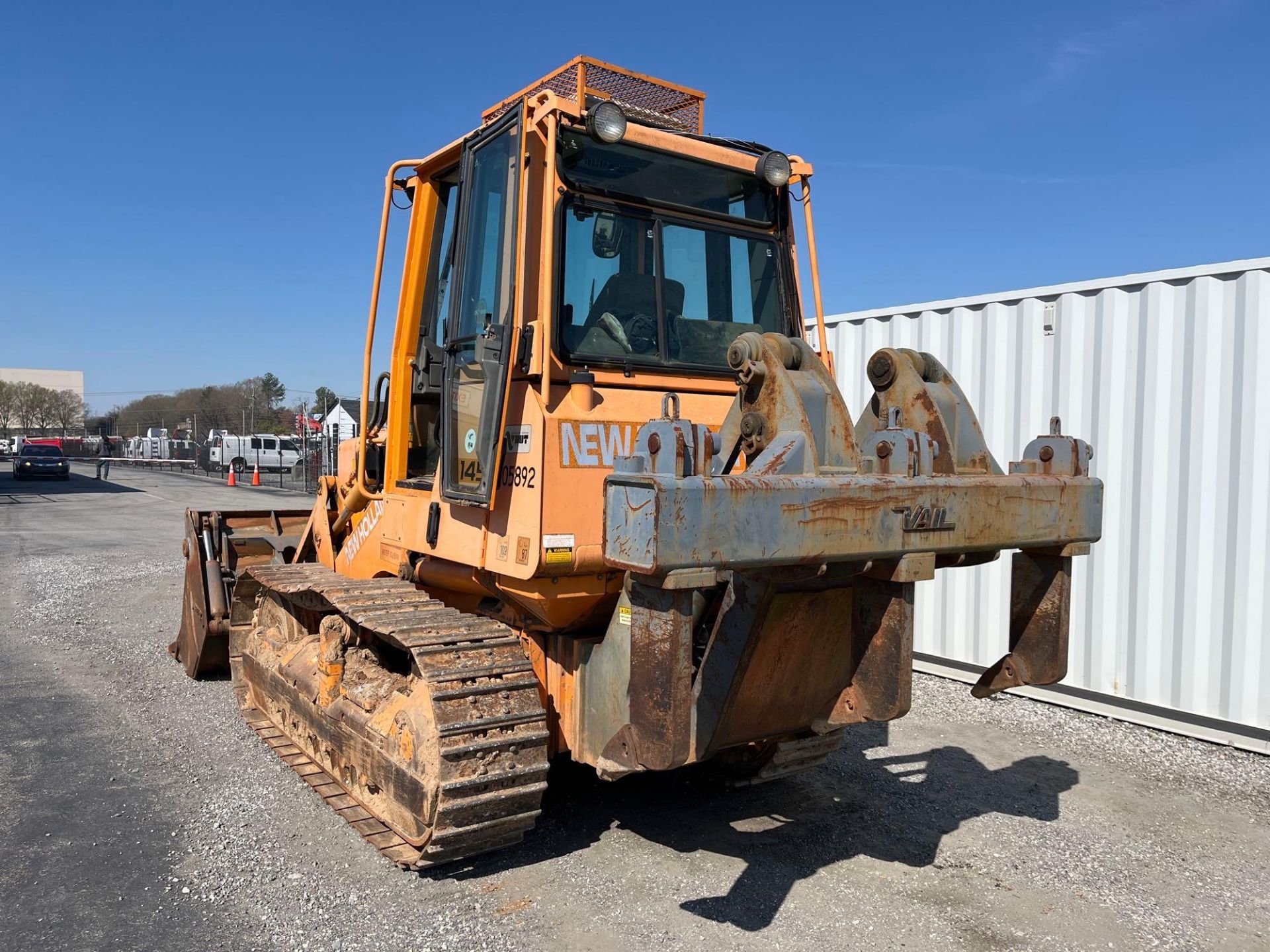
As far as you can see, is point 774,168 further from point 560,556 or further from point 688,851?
→ point 688,851

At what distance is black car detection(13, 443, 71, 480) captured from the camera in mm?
38750

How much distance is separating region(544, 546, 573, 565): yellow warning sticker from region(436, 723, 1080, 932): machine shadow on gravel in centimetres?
152

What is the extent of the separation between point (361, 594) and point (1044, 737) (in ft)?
15.6

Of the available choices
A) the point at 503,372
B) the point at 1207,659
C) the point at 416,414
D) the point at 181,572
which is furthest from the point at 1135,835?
the point at 181,572

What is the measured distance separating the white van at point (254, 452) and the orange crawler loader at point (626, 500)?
4200 centimetres

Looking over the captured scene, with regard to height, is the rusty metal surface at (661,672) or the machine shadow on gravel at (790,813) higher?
the rusty metal surface at (661,672)

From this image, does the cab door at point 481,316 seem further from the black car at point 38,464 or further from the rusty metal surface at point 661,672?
the black car at point 38,464

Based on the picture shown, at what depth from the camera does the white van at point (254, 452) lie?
45.2 m

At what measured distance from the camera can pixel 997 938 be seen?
3.82 m

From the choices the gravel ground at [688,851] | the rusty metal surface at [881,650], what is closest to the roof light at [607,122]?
the rusty metal surface at [881,650]

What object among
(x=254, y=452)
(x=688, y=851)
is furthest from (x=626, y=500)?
(x=254, y=452)

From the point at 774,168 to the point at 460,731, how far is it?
2.95m

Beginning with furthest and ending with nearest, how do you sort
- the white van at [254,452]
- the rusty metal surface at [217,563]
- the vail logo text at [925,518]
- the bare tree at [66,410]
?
the bare tree at [66,410] → the white van at [254,452] → the rusty metal surface at [217,563] → the vail logo text at [925,518]

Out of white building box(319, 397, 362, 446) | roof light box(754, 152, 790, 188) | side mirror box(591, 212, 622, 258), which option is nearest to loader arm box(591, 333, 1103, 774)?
side mirror box(591, 212, 622, 258)
